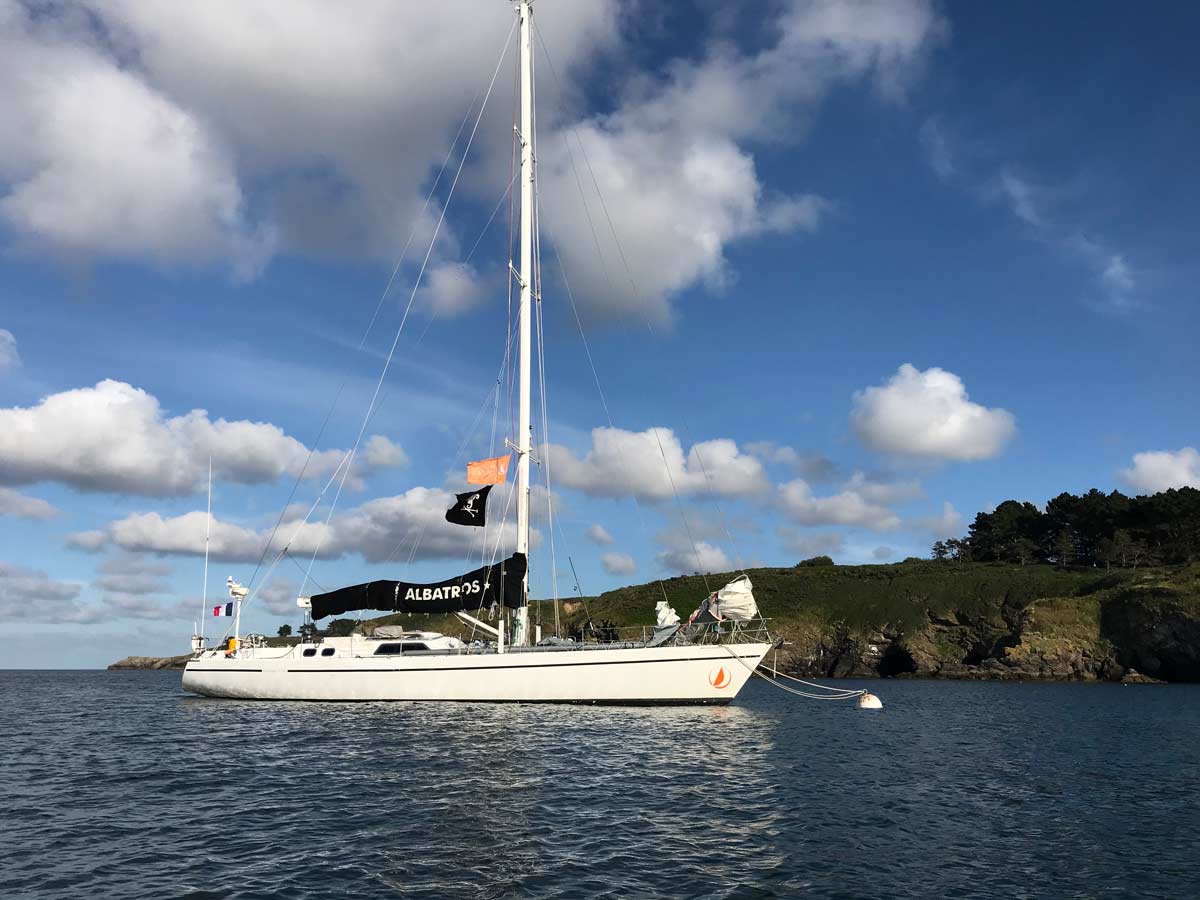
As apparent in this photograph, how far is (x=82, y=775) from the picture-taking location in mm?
20781

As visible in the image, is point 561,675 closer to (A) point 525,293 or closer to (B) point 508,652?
(B) point 508,652

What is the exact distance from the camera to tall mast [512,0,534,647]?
38031 millimetres

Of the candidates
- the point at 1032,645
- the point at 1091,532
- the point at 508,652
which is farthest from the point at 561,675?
the point at 1091,532

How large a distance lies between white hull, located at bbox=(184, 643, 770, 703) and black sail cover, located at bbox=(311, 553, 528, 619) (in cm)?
271

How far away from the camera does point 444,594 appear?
123ft

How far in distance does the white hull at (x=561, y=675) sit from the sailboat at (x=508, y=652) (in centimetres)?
5

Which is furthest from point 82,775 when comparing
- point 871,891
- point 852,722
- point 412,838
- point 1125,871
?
point 852,722

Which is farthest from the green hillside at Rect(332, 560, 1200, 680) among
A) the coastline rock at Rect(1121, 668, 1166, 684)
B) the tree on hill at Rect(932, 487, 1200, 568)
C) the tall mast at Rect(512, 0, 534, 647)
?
the tall mast at Rect(512, 0, 534, 647)

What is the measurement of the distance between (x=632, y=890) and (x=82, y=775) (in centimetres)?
1733

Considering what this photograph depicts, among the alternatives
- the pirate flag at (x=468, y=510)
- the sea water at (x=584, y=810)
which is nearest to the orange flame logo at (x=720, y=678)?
the sea water at (x=584, y=810)

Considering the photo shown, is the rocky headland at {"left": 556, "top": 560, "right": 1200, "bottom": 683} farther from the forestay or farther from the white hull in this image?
the white hull

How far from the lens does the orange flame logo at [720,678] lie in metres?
34.3

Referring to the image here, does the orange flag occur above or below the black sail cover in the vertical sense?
above

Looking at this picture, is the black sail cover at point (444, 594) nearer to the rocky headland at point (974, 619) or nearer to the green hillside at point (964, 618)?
the green hillside at point (964, 618)
